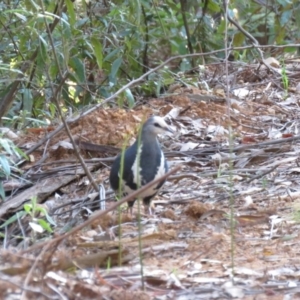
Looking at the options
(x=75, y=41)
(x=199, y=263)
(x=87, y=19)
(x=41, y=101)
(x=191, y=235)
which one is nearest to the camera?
(x=199, y=263)

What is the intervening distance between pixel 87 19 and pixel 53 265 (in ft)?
11.4

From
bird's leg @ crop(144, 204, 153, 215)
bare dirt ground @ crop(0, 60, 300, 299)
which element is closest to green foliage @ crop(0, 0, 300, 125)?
bare dirt ground @ crop(0, 60, 300, 299)

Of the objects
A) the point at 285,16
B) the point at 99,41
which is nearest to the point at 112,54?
the point at 99,41

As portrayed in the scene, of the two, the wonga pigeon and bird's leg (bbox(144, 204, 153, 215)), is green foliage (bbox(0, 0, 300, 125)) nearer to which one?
the wonga pigeon

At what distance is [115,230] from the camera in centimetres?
415

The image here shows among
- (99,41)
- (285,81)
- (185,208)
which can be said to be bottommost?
(285,81)

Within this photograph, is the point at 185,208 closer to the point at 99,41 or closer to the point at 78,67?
the point at 78,67

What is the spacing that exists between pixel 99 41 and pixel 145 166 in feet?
8.05

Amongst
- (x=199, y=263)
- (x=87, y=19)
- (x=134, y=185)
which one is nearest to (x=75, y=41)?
(x=87, y=19)

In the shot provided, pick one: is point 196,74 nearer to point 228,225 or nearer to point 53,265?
point 228,225

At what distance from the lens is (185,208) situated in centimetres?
456

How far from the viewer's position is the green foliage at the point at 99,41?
5.59 m

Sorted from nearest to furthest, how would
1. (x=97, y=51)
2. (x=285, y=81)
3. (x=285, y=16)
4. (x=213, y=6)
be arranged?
(x=97, y=51), (x=285, y=81), (x=285, y=16), (x=213, y=6)

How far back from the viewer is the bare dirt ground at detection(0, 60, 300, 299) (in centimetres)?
321
